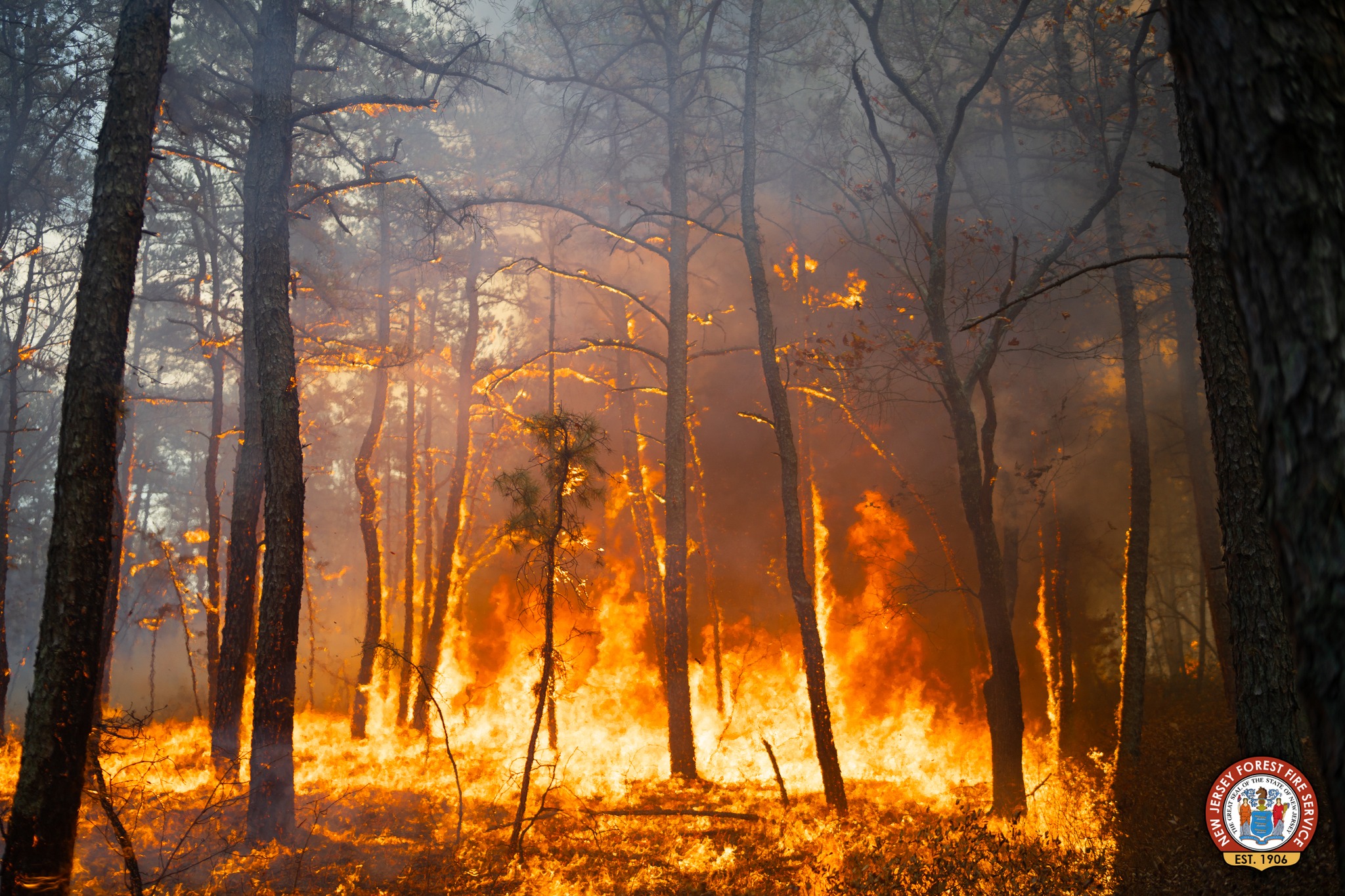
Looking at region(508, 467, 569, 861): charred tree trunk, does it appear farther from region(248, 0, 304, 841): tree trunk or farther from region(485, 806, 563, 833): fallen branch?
region(248, 0, 304, 841): tree trunk

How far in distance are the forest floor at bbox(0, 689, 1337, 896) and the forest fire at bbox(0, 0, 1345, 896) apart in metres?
0.09

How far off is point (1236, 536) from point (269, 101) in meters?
11.2

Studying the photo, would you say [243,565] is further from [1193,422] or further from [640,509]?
[1193,422]

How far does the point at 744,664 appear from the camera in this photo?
19.6 m

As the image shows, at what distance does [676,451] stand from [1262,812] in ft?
29.5

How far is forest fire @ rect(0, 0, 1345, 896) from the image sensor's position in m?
5.21

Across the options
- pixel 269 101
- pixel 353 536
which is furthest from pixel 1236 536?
pixel 353 536

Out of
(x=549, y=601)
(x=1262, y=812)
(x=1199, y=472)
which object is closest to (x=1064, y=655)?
(x=1199, y=472)

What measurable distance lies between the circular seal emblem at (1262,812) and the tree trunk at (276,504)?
8.67 metres

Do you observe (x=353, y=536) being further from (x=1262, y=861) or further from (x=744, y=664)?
(x=1262, y=861)

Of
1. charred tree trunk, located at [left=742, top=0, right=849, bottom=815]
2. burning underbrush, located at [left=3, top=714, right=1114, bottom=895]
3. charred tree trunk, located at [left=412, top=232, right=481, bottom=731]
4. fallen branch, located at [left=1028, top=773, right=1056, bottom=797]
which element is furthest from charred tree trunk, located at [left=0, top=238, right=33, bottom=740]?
fallen branch, located at [left=1028, top=773, right=1056, bottom=797]

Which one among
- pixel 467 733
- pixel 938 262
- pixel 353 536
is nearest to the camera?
pixel 938 262

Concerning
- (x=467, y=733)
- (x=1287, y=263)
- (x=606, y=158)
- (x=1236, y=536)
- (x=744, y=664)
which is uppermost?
(x=606, y=158)

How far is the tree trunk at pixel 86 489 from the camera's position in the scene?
4977 mm
